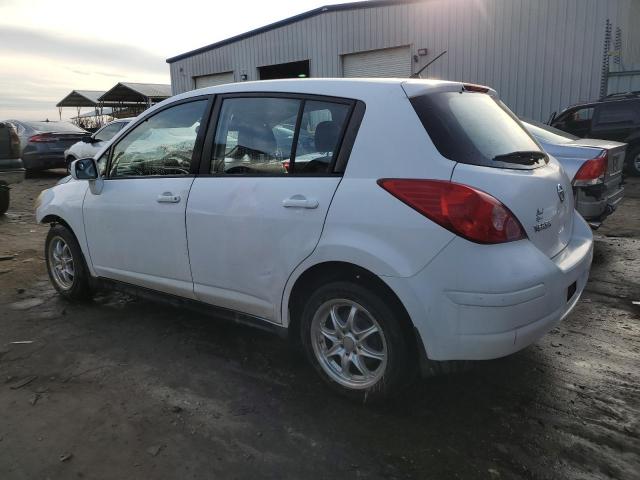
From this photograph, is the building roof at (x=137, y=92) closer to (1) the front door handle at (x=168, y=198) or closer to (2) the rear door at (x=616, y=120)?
(2) the rear door at (x=616, y=120)

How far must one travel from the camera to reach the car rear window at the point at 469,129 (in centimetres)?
252

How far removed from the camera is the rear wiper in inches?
105

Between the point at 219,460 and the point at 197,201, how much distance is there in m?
1.56

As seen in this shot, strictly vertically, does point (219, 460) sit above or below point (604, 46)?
below

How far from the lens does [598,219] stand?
531cm

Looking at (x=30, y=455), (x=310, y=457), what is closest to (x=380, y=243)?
(x=310, y=457)

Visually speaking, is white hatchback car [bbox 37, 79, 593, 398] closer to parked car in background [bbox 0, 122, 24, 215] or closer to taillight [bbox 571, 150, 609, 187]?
taillight [bbox 571, 150, 609, 187]

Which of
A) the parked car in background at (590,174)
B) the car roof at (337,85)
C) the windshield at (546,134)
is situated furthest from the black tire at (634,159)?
the car roof at (337,85)

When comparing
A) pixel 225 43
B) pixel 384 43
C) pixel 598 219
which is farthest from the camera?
pixel 225 43

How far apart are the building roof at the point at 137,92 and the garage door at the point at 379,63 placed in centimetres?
1878

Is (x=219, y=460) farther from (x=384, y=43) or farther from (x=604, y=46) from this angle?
(x=384, y=43)

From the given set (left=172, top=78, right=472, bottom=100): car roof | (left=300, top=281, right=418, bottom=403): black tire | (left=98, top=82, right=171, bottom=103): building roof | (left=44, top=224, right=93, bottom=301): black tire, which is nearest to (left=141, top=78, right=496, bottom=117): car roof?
(left=172, top=78, right=472, bottom=100): car roof

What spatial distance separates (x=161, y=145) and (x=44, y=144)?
11.8m

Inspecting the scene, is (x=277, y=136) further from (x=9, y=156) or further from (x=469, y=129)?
(x=9, y=156)
